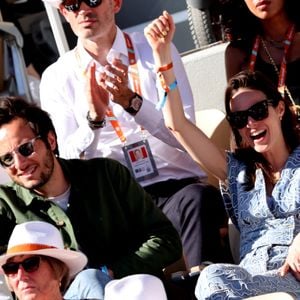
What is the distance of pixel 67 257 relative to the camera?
3.76m

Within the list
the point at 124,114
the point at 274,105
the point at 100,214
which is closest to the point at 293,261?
the point at 274,105

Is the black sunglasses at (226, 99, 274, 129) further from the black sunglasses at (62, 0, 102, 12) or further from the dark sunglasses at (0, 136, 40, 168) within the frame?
the black sunglasses at (62, 0, 102, 12)

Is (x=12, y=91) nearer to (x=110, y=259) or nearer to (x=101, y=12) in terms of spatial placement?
(x=101, y=12)

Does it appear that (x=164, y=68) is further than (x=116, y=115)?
No

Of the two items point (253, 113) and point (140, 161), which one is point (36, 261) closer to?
point (253, 113)

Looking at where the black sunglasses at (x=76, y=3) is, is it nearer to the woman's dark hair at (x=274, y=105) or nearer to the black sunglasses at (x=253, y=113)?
the woman's dark hair at (x=274, y=105)

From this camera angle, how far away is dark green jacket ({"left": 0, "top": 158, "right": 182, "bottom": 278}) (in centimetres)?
419

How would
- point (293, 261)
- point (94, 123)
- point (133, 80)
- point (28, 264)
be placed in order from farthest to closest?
1. point (133, 80)
2. point (94, 123)
3. point (293, 261)
4. point (28, 264)

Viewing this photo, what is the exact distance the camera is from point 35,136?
4207mm

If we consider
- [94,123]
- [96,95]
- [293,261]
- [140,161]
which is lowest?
[293,261]

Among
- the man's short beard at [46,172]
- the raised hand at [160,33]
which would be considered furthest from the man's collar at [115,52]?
the man's short beard at [46,172]

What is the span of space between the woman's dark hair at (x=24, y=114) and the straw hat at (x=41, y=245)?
1.69 feet

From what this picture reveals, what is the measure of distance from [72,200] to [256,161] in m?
0.79

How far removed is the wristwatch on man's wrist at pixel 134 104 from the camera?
4.63 m
